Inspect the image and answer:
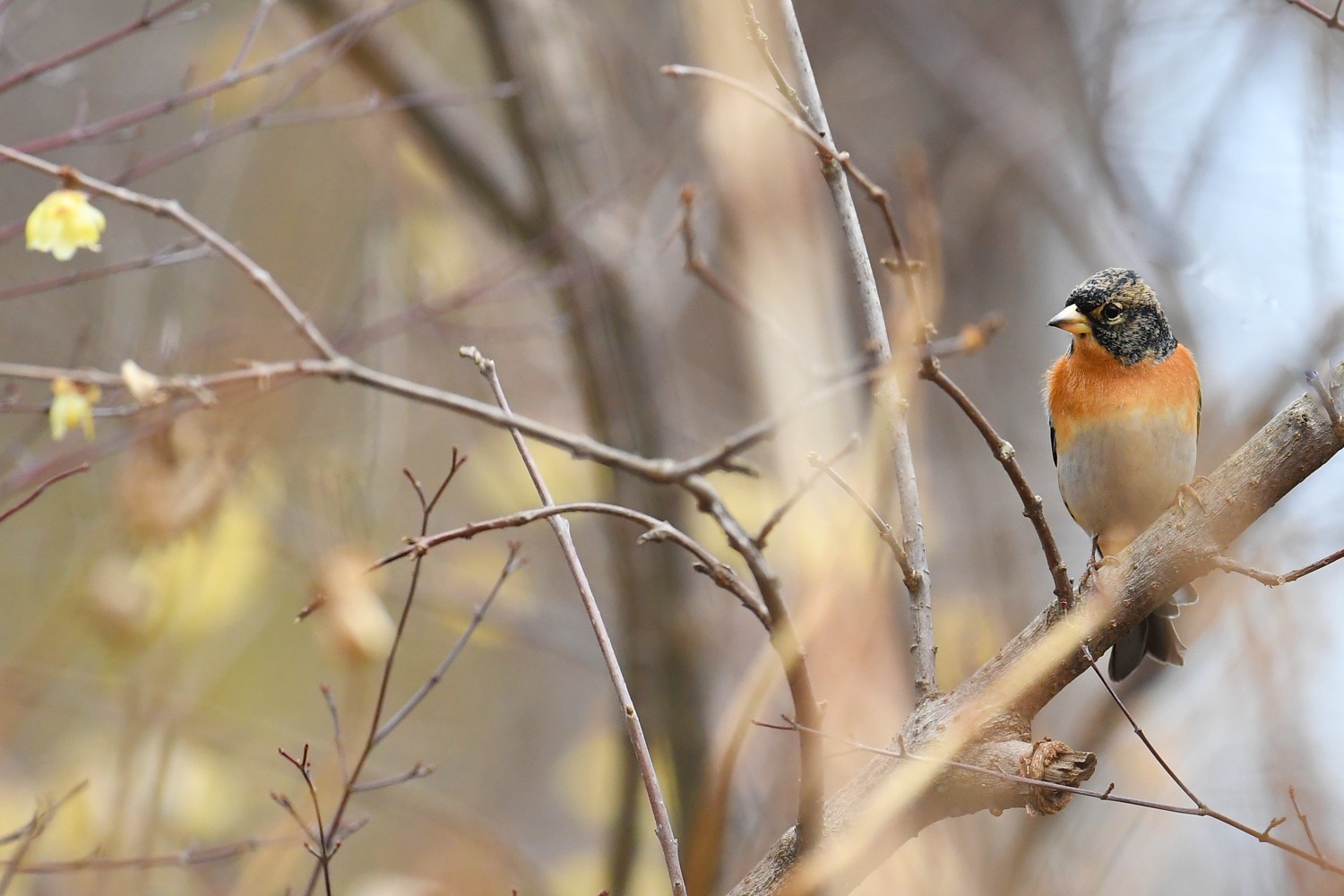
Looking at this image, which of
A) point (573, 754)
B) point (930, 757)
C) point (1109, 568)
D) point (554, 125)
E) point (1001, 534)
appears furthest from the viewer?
point (573, 754)

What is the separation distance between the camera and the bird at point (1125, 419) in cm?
340

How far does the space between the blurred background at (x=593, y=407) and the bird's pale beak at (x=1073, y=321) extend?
440mm

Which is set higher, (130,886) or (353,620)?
(353,620)

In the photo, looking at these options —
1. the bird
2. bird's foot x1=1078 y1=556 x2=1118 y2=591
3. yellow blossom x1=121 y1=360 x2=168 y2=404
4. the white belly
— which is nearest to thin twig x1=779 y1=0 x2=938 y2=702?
bird's foot x1=1078 y1=556 x2=1118 y2=591

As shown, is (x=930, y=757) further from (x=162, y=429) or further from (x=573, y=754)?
(x=573, y=754)

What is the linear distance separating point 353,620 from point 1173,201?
13.5 ft

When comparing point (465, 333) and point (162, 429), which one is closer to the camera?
point (162, 429)

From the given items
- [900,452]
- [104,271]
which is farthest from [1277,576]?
[104,271]

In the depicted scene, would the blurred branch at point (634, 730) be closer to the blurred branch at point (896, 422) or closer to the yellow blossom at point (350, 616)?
the blurred branch at point (896, 422)

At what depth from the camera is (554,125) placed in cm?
521

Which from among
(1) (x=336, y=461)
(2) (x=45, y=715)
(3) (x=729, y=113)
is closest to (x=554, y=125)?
(3) (x=729, y=113)

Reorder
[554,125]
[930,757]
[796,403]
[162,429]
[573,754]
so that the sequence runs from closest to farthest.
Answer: [796,403], [930,757], [162,429], [554,125], [573,754]

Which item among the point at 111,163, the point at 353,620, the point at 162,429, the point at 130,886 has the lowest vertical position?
the point at 130,886

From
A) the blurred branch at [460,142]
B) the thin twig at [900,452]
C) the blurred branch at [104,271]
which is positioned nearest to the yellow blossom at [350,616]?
the blurred branch at [104,271]
